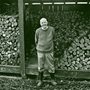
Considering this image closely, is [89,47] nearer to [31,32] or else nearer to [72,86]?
[72,86]

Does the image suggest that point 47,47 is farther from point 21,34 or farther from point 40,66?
point 21,34

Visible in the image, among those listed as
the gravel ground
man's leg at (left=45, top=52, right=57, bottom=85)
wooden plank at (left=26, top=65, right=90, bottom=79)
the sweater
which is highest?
the sweater

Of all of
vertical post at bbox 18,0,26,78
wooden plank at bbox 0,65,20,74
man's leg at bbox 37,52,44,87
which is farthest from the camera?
wooden plank at bbox 0,65,20,74

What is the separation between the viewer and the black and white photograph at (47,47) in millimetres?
7918

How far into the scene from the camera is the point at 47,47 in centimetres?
778

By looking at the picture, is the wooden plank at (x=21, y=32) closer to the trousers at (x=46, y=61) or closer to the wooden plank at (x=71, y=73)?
the wooden plank at (x=71, y=73)

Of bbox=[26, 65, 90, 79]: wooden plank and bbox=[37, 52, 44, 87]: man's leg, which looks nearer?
bbox=[37, 52, 44, 87]: man's leg

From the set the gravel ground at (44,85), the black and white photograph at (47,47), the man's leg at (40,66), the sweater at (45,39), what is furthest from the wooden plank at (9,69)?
the sweater at (45,39)

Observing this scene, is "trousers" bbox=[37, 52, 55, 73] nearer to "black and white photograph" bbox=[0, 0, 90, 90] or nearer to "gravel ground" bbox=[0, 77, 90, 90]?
"black and white photograph" bbox=[0, 0, 90, 90]

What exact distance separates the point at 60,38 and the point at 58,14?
82 centimetres

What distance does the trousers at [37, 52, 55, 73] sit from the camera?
7.86 m

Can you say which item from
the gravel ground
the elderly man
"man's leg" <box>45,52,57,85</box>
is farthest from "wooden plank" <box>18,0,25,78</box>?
"man's leg" <box>45,52,57,85</box>

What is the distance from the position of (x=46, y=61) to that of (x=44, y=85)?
2.06 feet

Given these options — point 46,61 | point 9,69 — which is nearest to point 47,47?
point 46,61
